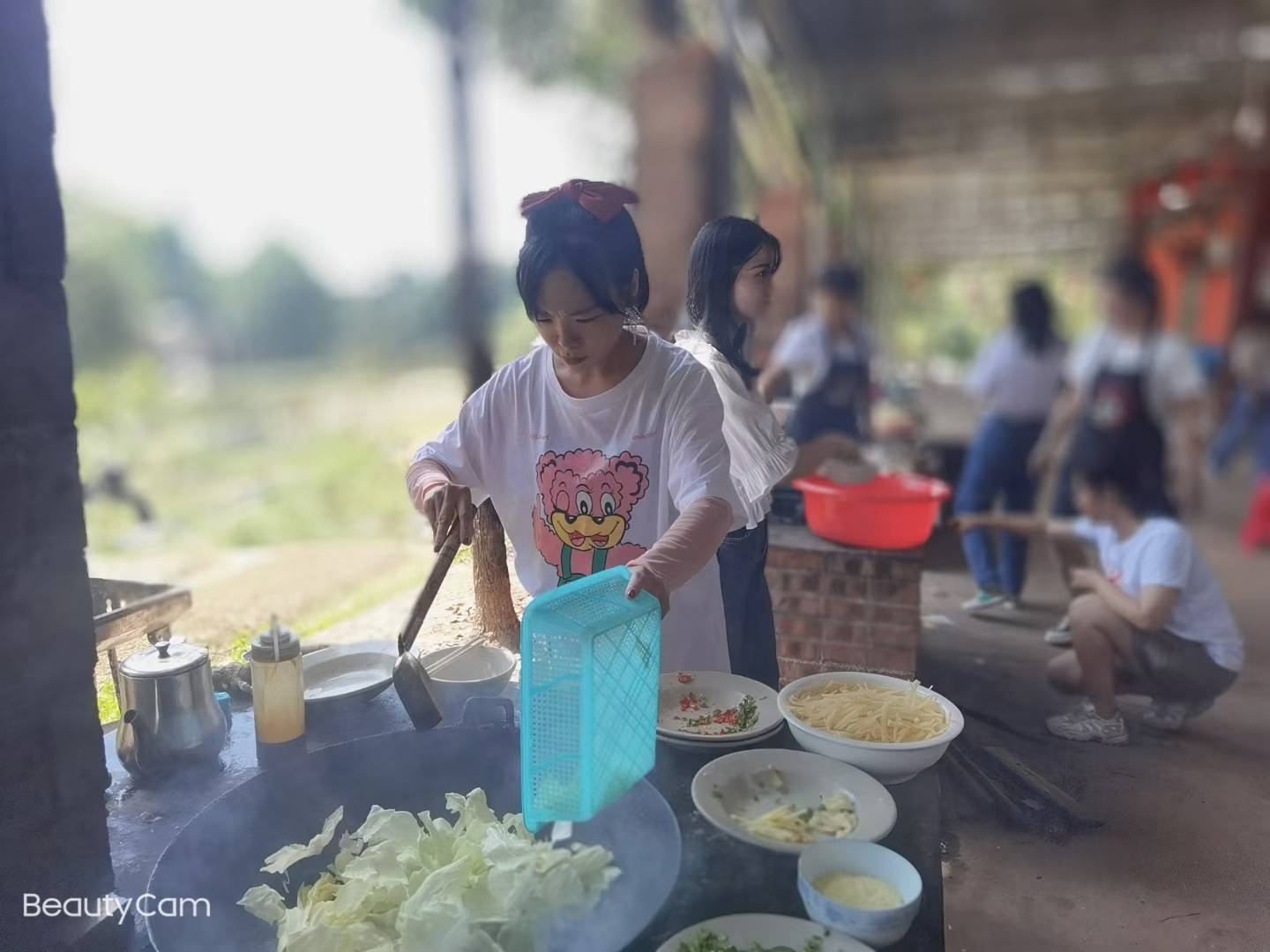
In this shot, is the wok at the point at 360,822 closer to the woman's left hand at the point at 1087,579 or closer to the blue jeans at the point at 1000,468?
the woman's left hand at the point at 1087,579

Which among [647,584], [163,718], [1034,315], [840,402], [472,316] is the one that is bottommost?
[163,718]

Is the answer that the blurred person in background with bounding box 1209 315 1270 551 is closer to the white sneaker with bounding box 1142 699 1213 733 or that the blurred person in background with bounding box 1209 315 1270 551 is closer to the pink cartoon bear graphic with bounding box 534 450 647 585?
the white sneaker with bounding box 1142 699 1213 733

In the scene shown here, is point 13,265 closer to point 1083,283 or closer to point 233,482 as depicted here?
point 233,482

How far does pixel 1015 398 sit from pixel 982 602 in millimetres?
1755

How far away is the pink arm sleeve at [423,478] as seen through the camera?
193 centimetres

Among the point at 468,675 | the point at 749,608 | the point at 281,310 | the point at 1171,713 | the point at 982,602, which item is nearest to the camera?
the point at 468,675

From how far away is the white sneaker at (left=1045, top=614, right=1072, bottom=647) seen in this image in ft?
12.0

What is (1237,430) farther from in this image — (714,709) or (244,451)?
(244,451)

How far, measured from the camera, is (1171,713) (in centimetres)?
331

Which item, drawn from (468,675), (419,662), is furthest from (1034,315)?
(419,662)

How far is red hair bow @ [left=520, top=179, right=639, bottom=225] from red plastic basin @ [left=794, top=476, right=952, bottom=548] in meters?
1.52

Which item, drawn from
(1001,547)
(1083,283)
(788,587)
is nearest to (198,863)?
Result: (788,587)

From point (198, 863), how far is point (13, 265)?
1.00 metres

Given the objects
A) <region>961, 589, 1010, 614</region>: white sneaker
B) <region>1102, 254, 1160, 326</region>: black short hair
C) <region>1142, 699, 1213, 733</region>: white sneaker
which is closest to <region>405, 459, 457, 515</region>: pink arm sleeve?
<region>1142, 699, 1213, 733</region>: white sneaker
